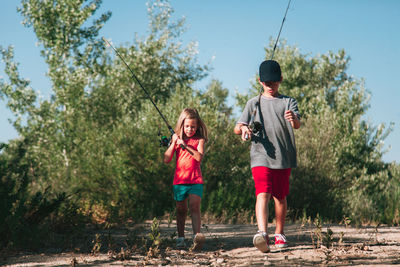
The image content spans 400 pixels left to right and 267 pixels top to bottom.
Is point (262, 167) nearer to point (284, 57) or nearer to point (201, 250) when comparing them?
point (201, 250)

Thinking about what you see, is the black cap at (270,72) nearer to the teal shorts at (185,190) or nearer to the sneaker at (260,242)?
the teal shorts at (185,190)

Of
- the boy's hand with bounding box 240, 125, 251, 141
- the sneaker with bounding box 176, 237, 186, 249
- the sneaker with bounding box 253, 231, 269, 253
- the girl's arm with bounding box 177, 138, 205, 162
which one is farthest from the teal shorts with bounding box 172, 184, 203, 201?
the sneaker with bounding box 253, 231, 269, 253

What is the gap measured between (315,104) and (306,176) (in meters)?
10.2

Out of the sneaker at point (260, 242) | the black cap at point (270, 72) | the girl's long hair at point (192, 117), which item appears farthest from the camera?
the girl's long hair at point (192, 117)

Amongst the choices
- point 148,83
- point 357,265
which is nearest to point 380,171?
point 148,83

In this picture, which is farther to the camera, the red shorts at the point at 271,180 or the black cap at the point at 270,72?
the black cap at the point at 270,72

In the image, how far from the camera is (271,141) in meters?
4.85

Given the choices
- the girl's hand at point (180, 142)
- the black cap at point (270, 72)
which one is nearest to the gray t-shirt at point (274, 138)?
the black cap at point (270, 72)

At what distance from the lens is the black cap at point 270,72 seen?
16.3ft

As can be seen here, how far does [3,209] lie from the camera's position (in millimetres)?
5215

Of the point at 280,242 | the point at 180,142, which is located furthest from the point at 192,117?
the point at 280,242

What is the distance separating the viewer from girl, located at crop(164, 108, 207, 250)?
536 cm

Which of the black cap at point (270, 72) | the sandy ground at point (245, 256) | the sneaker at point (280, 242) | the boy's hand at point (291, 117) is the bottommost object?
the sandy ground at point (245, 256)

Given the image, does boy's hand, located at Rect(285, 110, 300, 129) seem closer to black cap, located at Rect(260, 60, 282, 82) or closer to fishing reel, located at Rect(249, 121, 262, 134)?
fishing reel, located at Rect(249, 121, 262, 134)
